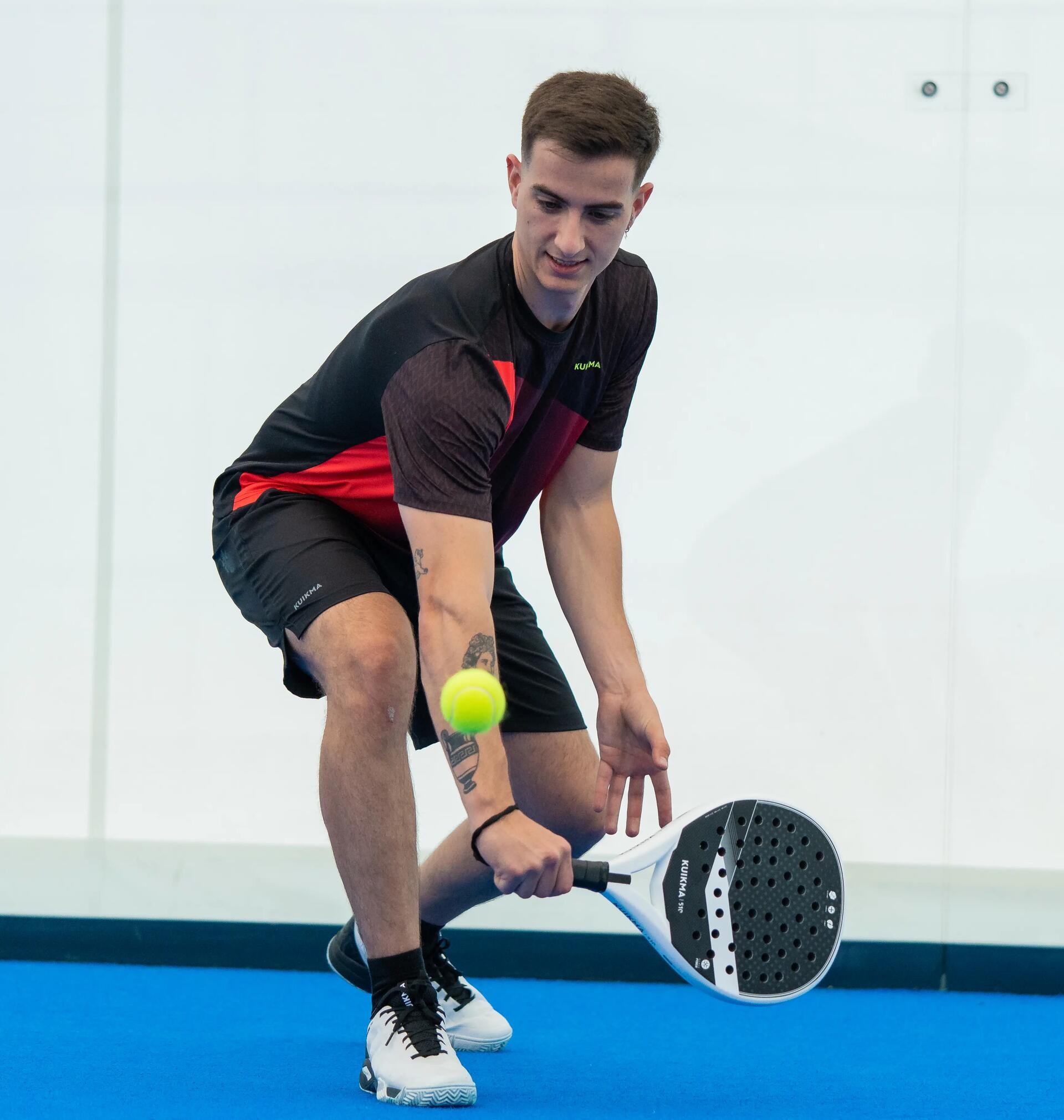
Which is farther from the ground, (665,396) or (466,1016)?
(665,396)

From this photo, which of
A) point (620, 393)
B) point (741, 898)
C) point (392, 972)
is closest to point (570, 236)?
point (620, 393)

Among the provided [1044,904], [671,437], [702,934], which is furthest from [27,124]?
[1044,904]

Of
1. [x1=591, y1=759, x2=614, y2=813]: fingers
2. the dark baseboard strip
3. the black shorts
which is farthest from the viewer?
the dark baseboard strip

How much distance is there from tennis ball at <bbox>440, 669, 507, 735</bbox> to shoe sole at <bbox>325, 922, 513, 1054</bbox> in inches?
30.3

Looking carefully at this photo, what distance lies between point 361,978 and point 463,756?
69 cm

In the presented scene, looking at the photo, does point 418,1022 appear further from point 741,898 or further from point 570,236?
point 570,236

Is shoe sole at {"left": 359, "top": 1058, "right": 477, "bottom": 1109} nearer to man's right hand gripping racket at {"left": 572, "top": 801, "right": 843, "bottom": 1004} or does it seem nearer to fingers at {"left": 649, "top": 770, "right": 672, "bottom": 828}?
man's right hand gripping racket at {"left": 572, "top": 801, "right": 843, "bottom": 1004}

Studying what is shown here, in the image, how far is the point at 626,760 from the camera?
193cm

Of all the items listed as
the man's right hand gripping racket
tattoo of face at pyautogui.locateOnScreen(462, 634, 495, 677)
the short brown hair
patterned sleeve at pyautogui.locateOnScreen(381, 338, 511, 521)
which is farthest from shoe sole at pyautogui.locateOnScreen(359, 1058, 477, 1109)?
the short brown hair

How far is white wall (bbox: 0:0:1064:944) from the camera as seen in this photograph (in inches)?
113

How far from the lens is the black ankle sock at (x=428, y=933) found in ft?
6.95

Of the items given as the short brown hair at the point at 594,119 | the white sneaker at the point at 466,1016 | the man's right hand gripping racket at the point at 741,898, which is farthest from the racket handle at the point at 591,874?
the short brown hair at the point at 594,119

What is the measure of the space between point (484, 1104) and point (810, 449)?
1.70 meters

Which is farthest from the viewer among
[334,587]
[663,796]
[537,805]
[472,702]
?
[537,805]
